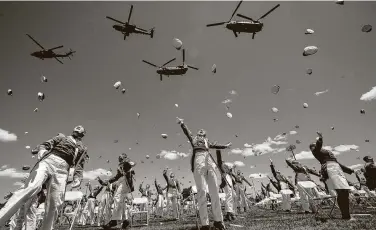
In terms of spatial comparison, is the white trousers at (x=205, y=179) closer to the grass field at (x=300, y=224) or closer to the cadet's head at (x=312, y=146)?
the grass field at (x=300, y=224)

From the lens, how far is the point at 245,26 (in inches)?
607

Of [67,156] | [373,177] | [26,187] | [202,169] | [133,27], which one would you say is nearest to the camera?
[26,187]

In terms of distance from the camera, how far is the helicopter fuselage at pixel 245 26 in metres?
15.2

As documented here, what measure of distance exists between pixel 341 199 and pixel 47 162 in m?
8.22

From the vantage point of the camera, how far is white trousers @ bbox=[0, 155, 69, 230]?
4680mm

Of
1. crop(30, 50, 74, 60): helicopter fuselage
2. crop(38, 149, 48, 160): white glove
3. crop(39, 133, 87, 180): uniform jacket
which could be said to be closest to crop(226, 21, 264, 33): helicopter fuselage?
crop(39, 133, 87, 180): uniform jacket

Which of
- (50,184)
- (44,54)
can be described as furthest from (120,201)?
(44,54)

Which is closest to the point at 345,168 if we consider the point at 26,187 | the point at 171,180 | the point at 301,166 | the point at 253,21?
the point at 301,166

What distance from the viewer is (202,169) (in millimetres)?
7152

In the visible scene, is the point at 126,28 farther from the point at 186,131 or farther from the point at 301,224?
the point at 301,224

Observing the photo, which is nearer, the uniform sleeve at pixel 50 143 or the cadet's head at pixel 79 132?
the uniform sleeve at pixel 50 143

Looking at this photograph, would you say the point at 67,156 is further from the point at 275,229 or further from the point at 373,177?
the point at 373,177

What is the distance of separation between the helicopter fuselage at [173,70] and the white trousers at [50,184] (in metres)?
14.3

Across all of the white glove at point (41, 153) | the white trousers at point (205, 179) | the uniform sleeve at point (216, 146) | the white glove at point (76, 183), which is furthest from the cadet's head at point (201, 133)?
the white glove at point (41, 153)
